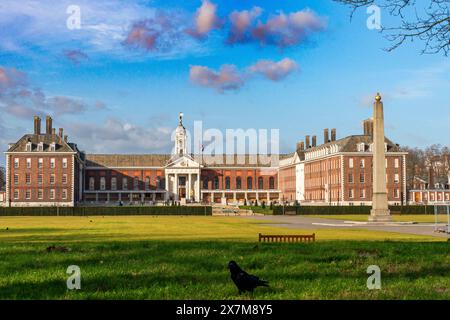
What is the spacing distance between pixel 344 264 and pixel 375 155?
31.8 m

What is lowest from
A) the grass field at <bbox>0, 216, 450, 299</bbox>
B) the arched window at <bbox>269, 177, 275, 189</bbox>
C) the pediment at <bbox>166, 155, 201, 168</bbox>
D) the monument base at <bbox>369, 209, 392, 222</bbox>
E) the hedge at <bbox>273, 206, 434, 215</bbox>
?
the hedge at <bbox>273, 206, 434, 215</bbox>

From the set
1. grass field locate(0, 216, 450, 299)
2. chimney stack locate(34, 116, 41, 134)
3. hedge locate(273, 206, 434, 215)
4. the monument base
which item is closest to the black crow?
grass field locate(0, 216, 450, 299)

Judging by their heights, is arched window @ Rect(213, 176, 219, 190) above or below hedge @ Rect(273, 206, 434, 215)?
above

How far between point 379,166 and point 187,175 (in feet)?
285

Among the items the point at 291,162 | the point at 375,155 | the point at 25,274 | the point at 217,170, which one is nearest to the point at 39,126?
the point at 217,170

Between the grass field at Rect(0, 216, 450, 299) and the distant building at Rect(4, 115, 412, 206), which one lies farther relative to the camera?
the distant building at Rect(4, 115, 412, 206)

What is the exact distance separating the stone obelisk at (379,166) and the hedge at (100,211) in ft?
101

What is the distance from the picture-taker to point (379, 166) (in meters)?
43.3

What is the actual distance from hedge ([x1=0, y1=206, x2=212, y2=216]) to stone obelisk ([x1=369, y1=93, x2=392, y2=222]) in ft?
101

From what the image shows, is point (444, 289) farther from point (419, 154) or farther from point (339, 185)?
point (419, 154)

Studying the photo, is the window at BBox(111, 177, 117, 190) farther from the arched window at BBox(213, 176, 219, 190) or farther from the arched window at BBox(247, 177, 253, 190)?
the arched window at BBox(247, 177, 253, 190)

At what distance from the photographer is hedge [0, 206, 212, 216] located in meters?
68.8

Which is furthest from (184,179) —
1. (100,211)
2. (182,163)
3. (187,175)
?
(100,211)

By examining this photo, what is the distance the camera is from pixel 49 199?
105 meters
